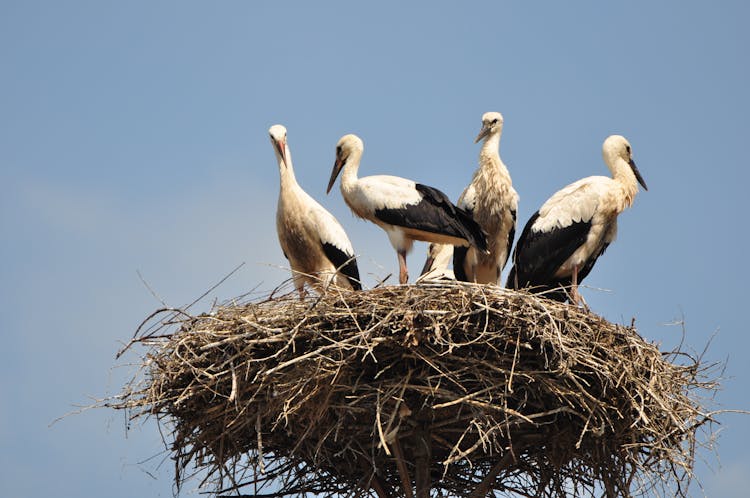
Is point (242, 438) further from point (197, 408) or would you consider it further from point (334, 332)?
point (334, 332)

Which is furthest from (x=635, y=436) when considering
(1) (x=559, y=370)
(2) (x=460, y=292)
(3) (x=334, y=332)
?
(3) (x=334, y=332)

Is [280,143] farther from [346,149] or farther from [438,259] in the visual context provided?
[438,259]

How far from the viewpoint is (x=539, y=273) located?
10.3 m

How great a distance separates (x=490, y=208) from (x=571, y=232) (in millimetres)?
668

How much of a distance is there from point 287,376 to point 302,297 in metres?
0.56

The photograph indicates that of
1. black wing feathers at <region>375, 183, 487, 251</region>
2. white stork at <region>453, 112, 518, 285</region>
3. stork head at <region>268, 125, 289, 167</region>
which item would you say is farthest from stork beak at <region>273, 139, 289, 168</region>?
white stork at <region>453, 112, 518, 285</region>

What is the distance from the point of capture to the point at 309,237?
10375mm

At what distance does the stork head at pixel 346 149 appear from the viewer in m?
10.6

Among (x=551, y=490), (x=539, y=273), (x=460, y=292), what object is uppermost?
(x=539, y=273)

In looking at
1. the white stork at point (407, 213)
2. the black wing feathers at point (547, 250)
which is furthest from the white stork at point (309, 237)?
the black wing feathers at point (547, 250)

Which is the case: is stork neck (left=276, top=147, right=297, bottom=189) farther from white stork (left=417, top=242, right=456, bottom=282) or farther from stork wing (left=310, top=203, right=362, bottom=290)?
white stork (left=417, top=242, right=456, bottom=282)

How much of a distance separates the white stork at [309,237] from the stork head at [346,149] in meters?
0.42

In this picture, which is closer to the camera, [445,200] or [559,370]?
[559,370]

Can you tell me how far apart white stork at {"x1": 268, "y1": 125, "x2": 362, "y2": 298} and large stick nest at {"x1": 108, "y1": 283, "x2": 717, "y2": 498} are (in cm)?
236
